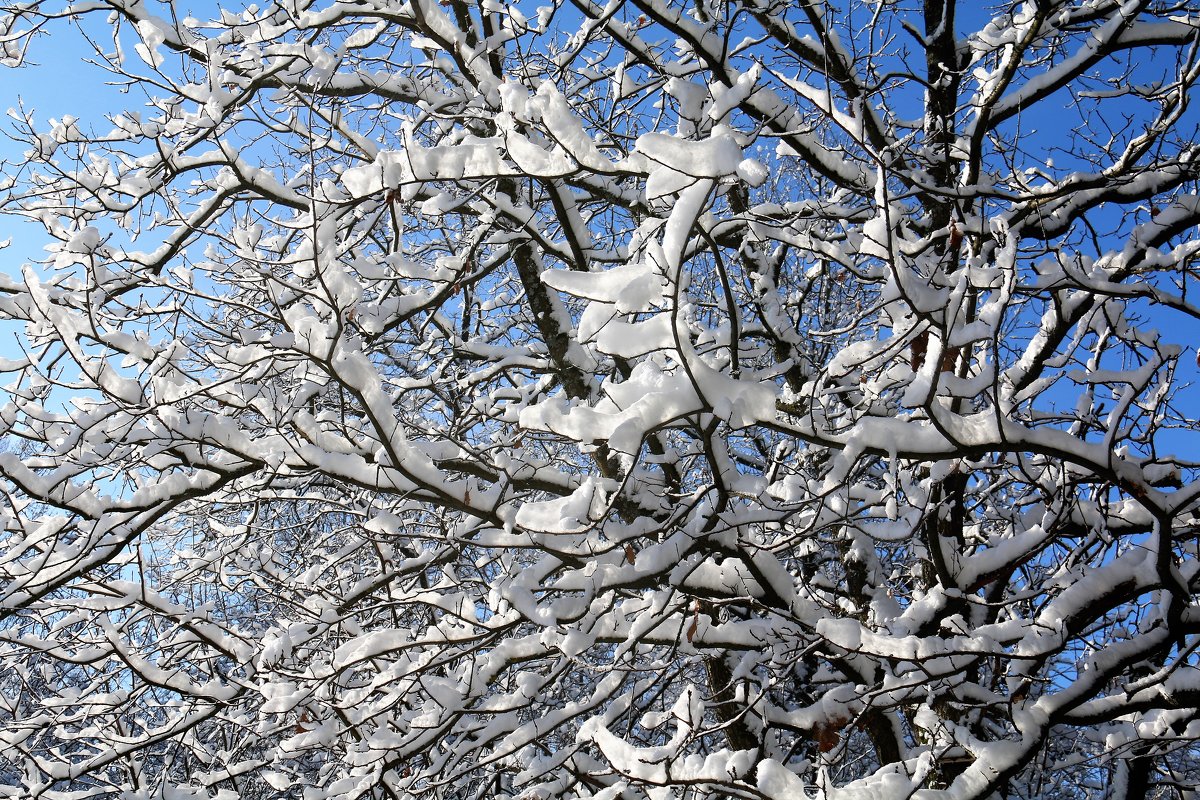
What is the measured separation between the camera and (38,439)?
3.30 metres

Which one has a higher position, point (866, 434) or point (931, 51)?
point (931, 51)

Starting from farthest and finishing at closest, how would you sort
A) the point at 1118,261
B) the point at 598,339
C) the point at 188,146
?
the point at 188,146 → the point at 1118,261 → the point at 598,339

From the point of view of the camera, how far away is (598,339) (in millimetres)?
1861

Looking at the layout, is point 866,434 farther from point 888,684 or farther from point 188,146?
point 188,146

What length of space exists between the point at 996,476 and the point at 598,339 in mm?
4242

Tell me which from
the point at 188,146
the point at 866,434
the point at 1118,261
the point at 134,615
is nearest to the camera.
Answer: the point at 866,434

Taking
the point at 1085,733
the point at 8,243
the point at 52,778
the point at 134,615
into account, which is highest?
the point at 8,243

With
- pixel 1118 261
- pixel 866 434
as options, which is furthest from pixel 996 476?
pixel 866 434

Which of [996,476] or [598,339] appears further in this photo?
[996,476]

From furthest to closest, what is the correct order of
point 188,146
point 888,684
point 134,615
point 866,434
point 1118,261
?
1. point 134,615
2. point 188,146
3. point 1118,261
4. point 888,684
5. point 866,434

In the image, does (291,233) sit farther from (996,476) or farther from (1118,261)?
(996,476)

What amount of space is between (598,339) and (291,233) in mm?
3601

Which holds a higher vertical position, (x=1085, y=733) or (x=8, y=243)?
(x=8, y=243)

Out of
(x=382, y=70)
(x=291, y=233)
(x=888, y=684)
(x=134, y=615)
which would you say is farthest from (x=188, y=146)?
(x=888, y=684)
